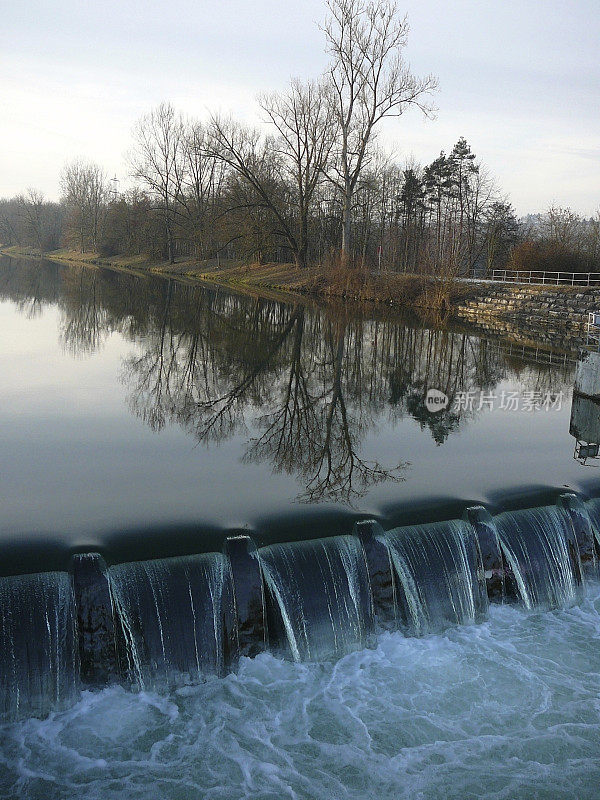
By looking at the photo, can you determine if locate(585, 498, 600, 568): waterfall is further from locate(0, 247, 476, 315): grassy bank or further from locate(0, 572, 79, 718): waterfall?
locate(0, 247, 476, 315): grassy bank

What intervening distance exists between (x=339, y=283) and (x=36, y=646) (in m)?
31.8

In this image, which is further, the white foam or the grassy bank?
the grassy bank

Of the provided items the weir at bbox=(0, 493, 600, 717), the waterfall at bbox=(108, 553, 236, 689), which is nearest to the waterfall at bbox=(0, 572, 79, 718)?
the weir at bbox=(0, 493, 600, 717)

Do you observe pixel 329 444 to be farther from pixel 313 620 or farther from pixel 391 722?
pixel 391 722

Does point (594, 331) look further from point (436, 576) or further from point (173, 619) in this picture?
point (173, 619)

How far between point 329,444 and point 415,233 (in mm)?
47621

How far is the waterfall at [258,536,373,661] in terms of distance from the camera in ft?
21.7

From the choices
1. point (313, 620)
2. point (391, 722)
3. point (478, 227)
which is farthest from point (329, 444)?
point (478, 227)

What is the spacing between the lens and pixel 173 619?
20.4ft

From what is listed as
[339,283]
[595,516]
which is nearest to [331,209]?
[339,283]

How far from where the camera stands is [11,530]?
7340 mm

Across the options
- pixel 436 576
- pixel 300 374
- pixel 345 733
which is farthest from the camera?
pixel 300 374

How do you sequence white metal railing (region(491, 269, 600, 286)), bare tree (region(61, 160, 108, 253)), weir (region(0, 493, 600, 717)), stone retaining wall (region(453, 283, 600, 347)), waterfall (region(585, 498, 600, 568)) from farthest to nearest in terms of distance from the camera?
bare tree (region(61, 160, 108, 253))
white metal railing (region(491, 269, 600, 286))
stone retaining wall (region(453, 283, 600, 347))
waterfall (region(585, 498, 600, 568))
weir (region(0, 493, 600, 717))

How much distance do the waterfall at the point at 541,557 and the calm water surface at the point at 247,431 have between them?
825mm
